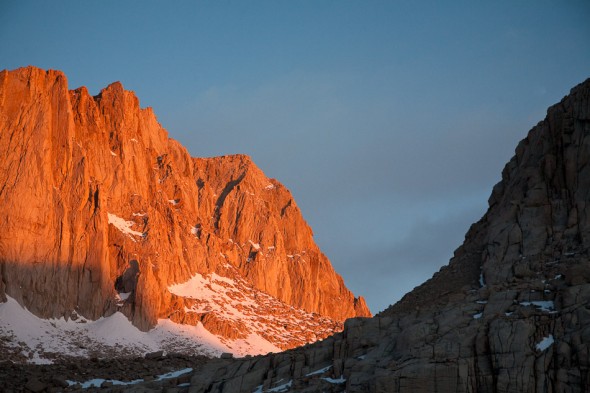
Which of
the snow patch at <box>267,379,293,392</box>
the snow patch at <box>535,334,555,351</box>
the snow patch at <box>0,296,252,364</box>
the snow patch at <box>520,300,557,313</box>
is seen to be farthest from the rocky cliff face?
the snow patch at <box>535,334,555,351</box>

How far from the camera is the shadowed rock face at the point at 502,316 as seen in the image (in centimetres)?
5147

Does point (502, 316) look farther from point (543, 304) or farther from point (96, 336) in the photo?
point (96, 336)

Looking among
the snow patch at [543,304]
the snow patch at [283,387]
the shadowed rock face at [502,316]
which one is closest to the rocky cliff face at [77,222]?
the shadowed rock face at [502,316]

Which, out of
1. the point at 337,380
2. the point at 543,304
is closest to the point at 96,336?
the point at 337,380

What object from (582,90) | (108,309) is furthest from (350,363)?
(108,309)

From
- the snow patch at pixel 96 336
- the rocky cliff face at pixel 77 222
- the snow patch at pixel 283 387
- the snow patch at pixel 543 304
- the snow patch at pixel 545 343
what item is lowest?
the snow patch at pixel 283 387

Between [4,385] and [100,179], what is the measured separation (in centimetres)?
9672

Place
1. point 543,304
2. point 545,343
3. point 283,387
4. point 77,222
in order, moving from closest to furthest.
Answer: point 545,343 < point 543,304 < point 283,387 < point 77,222

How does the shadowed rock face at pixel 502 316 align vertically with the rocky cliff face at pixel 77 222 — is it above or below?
below

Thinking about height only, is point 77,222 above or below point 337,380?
above

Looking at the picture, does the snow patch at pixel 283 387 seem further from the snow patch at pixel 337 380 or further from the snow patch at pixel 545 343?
the snow patch at pixel 545 343

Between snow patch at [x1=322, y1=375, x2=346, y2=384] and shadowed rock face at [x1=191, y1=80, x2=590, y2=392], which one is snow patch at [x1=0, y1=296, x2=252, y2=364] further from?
snow patch at [x1=322, y1=375, x2=346, y2=384]

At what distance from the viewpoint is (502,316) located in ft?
183

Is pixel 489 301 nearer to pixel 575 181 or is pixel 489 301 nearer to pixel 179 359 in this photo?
pixel 575 181
